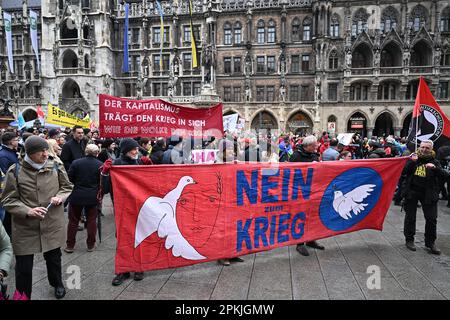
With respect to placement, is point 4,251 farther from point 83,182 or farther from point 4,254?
point 83,182

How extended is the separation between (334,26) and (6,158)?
38.3m

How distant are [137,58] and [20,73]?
1814cm

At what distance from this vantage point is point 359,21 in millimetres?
35062

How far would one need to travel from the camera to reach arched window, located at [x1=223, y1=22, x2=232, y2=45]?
38125 mm

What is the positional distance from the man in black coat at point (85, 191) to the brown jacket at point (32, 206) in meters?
1.58

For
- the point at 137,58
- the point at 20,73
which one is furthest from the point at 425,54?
the point at 20,73

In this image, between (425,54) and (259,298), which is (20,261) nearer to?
(259,298)

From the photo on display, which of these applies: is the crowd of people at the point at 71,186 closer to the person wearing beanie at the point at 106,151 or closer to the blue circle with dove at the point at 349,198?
the person wearing beanie at the point at 106,151

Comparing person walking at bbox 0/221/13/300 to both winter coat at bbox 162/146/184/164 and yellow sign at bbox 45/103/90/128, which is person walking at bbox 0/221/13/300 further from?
yellow sign at bbox 45/103/90/128

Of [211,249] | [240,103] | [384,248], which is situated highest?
[240,103]

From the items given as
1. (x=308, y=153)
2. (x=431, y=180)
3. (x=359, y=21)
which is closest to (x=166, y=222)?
(x=308, y=153)

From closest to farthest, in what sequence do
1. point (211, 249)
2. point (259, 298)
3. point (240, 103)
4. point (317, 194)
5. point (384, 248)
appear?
point (259, 298) < point (211, 249) < point (317, 194) < point (384, 248) < point (240, 103)

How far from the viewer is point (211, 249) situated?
15.1ft

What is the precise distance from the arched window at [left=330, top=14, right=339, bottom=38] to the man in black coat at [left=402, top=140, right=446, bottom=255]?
34.5 metres
